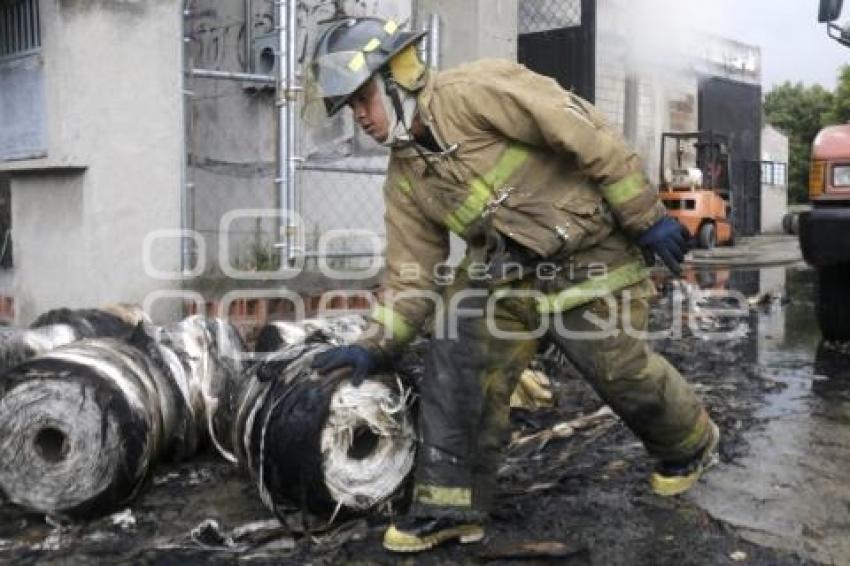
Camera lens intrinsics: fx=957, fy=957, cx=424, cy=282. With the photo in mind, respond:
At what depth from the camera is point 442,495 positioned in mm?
3125

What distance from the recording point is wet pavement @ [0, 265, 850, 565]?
3070 millimetres

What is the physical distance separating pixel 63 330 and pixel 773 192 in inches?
959

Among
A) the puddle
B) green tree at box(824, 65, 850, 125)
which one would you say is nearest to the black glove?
the puddle

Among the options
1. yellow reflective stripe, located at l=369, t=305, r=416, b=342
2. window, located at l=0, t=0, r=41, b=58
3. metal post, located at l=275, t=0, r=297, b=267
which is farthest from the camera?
metal post, located at l=275, t=0, r=297, b=267

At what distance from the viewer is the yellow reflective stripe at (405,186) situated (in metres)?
3.25

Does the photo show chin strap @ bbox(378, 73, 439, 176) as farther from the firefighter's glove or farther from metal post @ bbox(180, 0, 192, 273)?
metal post @ bbox(180, 0, 192, 273)

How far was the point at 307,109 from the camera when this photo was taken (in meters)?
3.22

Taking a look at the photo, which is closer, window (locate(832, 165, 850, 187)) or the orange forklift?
window (locate(832, 165, 850, 187))

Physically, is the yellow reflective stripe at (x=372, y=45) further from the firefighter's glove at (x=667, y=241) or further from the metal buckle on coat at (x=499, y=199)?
the firefighter's glove at (x=667, y=241)

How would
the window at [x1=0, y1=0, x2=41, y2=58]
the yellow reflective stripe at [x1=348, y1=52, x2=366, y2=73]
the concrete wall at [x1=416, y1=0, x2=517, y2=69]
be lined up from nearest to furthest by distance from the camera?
1. the yellow reflective stripe at [x1=348, y1=52, x2=366, y2=73]
2. the window at [x1=0, y1=0, x2=41, y2=58]
3. the concrete wall at [x1=416, y1=0, x2=517, y2=69]

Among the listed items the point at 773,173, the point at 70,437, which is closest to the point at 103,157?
the point at 70,437

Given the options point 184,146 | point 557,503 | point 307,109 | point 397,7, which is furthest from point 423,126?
point 397,7

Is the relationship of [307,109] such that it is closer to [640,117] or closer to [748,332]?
[748,332]

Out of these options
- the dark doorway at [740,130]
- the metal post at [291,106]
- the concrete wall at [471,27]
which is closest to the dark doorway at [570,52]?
the concrete wall at [471,27]
